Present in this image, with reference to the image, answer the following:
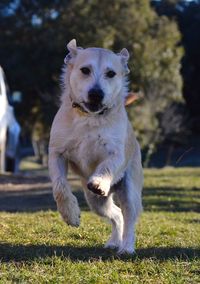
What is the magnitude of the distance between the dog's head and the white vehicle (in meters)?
8.11

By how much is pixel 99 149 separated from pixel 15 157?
11.6 m

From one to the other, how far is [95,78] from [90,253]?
1502 millimetres

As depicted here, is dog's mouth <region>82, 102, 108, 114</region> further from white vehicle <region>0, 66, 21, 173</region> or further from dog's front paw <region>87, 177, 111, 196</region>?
white vehicle <region>0, 66, 21, 173</region>

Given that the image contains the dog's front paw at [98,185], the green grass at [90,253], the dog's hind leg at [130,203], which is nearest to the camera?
the green grass at [90,253]

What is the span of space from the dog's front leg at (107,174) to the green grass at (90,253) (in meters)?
0.56

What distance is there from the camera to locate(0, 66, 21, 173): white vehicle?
14.0 meters

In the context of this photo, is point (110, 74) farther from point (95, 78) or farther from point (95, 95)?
point (95, 95)

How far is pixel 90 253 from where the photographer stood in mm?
5234

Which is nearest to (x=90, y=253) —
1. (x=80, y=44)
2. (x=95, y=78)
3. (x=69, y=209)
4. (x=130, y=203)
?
(x=69, y=209)

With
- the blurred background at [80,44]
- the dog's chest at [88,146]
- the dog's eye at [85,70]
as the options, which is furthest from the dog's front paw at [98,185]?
the blurred background at [80,44]

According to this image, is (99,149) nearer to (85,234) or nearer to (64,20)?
(85,234)

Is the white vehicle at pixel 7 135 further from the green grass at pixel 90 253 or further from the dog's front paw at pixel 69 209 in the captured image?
the dog's front paw at pixel 69 209

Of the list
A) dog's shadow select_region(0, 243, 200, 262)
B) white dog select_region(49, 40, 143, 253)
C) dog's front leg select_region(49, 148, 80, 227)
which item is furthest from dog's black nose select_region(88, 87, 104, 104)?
dog's shadow select_region(0, 243, 200, 262)

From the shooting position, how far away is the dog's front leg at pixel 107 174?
188 inches
